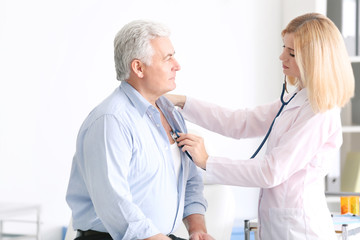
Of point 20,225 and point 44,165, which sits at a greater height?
point 44,165

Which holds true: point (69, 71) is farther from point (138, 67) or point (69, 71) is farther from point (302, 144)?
point (302, 144)

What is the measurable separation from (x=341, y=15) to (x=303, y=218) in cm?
151

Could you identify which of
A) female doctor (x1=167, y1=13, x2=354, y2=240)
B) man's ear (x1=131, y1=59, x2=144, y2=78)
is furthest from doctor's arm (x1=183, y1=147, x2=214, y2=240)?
man's ear (x1=131, y1=59, x2=144, y2=78)

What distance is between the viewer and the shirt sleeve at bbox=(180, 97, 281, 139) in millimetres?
2168

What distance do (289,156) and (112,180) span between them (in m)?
0.55

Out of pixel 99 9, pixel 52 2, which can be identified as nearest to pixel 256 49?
pixel 99 9

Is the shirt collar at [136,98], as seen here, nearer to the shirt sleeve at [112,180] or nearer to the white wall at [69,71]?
the shirt sleeve at [112,180]

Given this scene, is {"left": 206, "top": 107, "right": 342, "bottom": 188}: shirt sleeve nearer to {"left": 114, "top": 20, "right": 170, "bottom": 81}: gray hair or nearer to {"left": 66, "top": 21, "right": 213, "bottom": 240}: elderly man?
{"left": 66, "top": 21, "right": 213, "bottom": 240}: elderly man

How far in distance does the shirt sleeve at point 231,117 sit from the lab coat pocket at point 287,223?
40 cm

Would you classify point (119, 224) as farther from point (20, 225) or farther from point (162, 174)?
point (20, 225)

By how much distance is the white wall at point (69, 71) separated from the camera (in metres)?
2.71

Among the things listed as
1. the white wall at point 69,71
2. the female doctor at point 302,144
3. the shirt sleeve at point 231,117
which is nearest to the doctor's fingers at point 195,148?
the female doctor at point 302,144

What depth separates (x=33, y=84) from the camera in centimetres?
275

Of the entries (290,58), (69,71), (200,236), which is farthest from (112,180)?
(69,71)
